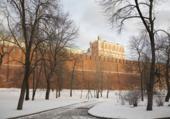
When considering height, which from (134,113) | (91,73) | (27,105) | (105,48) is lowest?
(27,105)

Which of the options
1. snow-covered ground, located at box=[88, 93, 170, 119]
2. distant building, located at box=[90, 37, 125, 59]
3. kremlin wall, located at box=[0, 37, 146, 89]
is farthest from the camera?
distant building, located at box=[90, 37, 125, 59]

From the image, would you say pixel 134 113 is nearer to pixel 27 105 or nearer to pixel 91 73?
pixel 27 105

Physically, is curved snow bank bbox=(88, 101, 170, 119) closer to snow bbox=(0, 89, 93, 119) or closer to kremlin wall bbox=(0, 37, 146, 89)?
snow bbox=(0, 89, 93, 119)

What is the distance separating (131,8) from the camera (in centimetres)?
2372

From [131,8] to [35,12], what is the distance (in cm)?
784

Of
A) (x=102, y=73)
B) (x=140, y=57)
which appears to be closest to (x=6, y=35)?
(x=140, y=57)

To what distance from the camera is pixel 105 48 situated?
114m

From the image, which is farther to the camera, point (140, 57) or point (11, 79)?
point (11, 79)

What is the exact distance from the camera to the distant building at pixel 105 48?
111000 millimetres

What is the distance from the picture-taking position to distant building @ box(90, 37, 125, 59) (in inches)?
4370

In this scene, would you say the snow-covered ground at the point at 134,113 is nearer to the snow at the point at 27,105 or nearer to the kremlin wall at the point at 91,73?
the snow at the point at 27,105

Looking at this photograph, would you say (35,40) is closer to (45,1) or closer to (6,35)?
(45,1)

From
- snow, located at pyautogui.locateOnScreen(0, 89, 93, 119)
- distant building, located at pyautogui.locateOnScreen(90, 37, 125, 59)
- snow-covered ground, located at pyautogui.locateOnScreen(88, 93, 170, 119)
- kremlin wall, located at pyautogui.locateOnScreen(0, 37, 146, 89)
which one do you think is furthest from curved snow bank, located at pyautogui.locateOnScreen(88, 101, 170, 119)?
distant building, located at pyautogui.locateOnScreen(90, 37, 125, 59)

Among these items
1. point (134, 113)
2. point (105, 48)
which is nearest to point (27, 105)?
point (134, 113)
